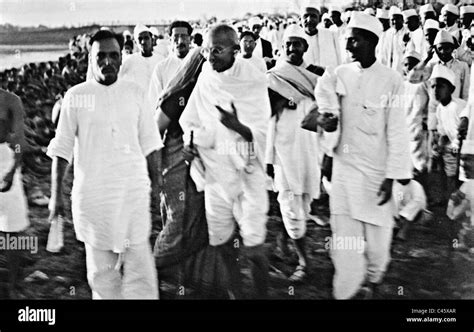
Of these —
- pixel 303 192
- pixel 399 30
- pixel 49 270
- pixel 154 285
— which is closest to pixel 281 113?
pixel 303 192

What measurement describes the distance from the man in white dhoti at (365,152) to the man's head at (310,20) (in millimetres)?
233

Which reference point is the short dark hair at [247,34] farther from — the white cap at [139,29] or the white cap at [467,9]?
the white cap at [467,9]

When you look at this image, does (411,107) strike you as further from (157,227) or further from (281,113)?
(157,227)

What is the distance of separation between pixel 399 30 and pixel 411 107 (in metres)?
0.55

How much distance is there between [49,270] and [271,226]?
1.36 metres

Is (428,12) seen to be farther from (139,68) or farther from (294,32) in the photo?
(139,68)

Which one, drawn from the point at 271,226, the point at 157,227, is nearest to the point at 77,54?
the point at 157,227

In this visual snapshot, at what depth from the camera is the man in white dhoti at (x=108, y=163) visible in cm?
542

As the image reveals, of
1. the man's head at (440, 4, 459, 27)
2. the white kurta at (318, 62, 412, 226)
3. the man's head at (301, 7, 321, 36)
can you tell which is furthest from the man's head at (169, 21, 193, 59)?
the man's head at (440, 4, 459, 27)

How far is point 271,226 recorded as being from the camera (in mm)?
5621

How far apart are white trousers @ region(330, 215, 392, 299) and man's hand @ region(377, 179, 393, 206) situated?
0.48 ft

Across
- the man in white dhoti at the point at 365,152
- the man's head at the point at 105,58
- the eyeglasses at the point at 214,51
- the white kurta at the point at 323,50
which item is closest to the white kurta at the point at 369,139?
the man in white dhoti at the point at 365,152
